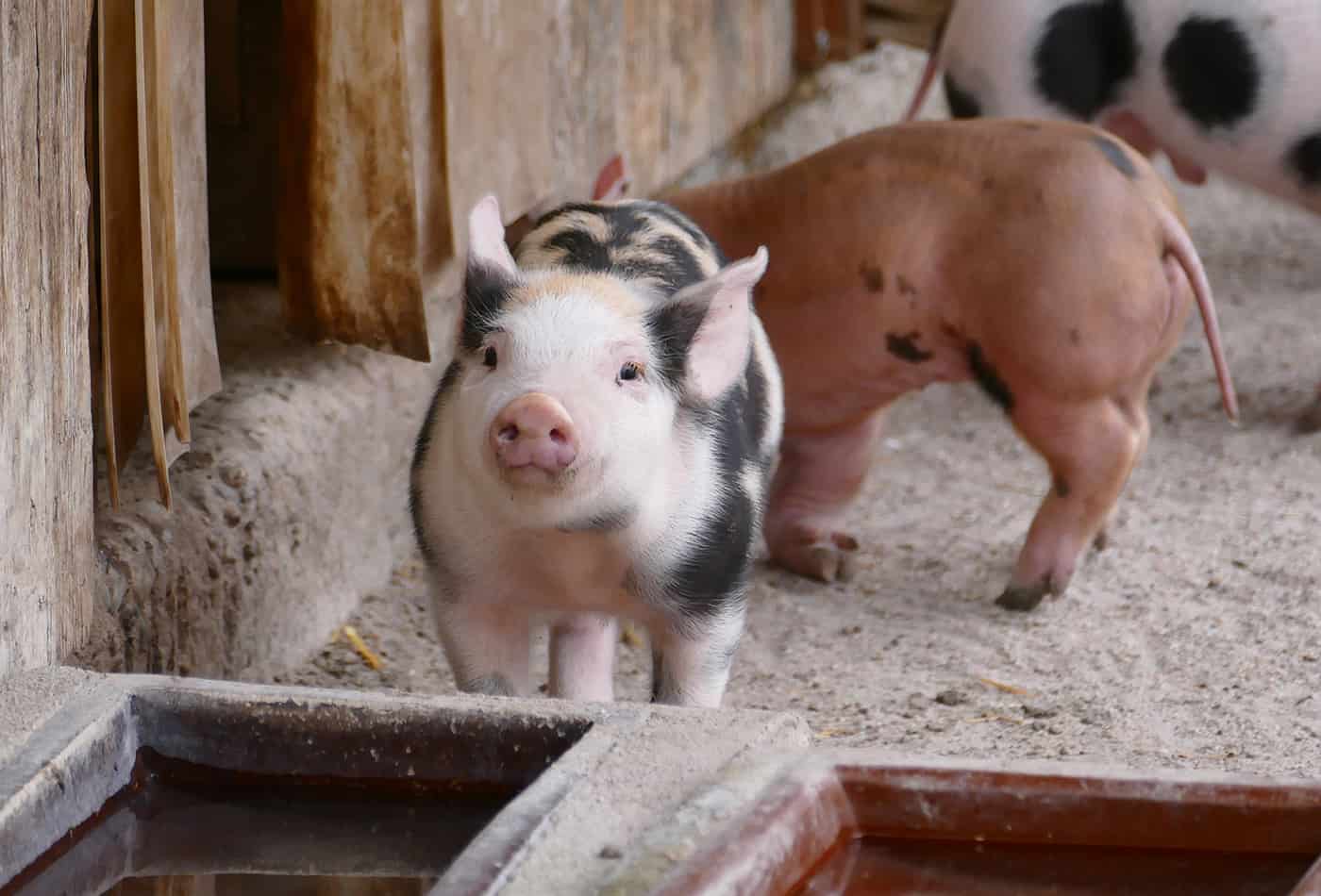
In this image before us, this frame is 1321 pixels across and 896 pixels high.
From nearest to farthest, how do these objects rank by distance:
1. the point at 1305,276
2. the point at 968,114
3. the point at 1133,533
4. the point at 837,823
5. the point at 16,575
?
the point at 837,823 → the point at 16,575 → the point at 1133,533 → the point at 968,114 → the point at 1305,276

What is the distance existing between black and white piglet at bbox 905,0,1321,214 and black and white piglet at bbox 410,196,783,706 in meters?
2.11

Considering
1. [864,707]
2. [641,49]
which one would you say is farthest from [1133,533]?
[641,49]

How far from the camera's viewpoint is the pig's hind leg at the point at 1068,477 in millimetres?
3551

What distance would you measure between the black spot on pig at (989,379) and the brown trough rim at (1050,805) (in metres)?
1.60

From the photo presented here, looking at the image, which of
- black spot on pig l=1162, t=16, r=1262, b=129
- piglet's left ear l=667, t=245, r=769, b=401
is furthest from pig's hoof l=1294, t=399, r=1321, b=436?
piglet's left ear l=667, t=245, r=769, b=401

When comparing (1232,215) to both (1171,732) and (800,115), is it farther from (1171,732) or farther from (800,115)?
(1171,732)

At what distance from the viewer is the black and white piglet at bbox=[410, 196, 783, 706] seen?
7.71ft

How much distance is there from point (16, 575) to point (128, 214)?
1.99 feet

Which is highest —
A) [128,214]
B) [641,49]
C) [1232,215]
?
[128,214]

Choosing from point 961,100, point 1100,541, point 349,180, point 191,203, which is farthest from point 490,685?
point 961,100

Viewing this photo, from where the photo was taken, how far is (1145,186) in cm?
356

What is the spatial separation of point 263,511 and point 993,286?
53.3 inches

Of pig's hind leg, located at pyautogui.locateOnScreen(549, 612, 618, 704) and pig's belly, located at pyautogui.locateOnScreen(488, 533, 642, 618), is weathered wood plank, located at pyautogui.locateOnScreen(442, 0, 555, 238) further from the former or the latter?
pig's belly, located at pyautogui.locateOnScreen(488, 533, 642, 618)

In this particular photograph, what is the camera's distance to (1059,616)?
3.68m
